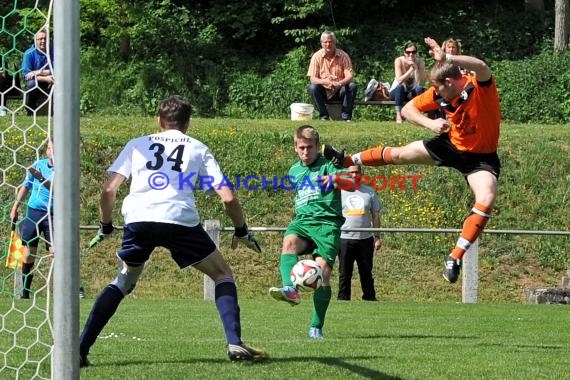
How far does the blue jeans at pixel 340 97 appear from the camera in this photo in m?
20.7

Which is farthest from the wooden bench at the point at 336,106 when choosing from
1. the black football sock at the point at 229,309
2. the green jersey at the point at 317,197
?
the black football sock at the point at 229,309

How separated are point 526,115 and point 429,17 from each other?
6.34 m

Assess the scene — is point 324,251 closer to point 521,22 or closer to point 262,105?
point 262,105

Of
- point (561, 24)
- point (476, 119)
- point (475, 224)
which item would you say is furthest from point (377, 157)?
point (561, 24)

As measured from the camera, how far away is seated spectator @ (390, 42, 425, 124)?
20547 mm

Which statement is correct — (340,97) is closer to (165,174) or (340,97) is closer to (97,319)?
(165,174)

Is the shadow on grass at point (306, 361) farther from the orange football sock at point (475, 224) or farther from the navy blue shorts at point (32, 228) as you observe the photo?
the navy blue shorts at point (32, 228)

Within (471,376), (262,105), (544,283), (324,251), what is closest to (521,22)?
(262,105)

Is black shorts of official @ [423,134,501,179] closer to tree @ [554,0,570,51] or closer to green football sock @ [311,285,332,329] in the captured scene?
green football sock @ [311,285,332,329]

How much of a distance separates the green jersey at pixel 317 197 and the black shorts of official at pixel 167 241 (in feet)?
8.39

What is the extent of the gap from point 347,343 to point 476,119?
91.3 inches

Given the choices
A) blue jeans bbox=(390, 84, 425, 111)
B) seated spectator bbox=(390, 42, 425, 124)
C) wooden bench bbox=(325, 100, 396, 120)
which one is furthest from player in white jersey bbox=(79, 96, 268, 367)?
wooden bench bbox=(325, 100, 396, 120)

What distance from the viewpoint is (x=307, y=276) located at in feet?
31.4

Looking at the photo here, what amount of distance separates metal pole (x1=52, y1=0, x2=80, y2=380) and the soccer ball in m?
3.89
